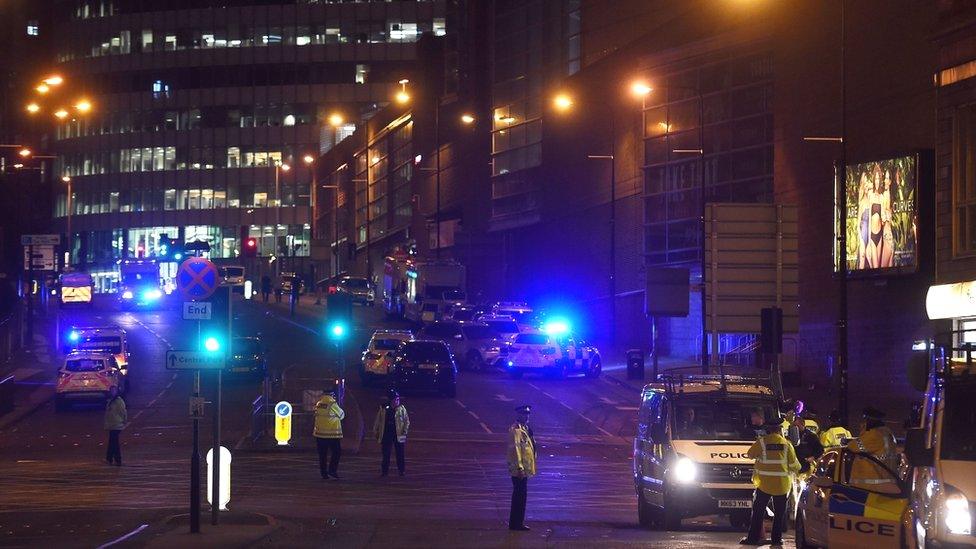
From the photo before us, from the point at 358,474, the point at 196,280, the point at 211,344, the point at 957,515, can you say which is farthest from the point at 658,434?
the point at 358,474

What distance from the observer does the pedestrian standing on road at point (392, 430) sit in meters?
29.0

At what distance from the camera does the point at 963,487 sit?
12922 mm

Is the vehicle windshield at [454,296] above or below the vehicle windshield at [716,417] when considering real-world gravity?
above

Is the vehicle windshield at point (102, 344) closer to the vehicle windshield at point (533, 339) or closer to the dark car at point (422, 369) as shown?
the dark car at point (422, 369)

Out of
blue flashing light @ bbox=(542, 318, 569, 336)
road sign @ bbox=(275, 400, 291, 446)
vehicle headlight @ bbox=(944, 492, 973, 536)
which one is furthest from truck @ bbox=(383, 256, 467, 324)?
vehicle headlight @ bbox=(944, 492, 973, 536)

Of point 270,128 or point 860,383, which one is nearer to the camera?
point 860,383

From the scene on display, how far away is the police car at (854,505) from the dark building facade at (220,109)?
126 m

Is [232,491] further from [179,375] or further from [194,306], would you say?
[179,375]

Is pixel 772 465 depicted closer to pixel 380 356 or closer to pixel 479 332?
pixel 380 356

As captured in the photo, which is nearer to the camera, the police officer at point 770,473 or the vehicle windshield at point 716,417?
the police officer at point 770,473

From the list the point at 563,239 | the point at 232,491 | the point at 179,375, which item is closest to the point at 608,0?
the point at 563,239

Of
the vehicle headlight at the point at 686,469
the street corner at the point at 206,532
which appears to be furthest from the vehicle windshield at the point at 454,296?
the vehicle headlight at the point at 686,469

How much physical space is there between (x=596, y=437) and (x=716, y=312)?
4.86m

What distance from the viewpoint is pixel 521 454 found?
68.2ft
